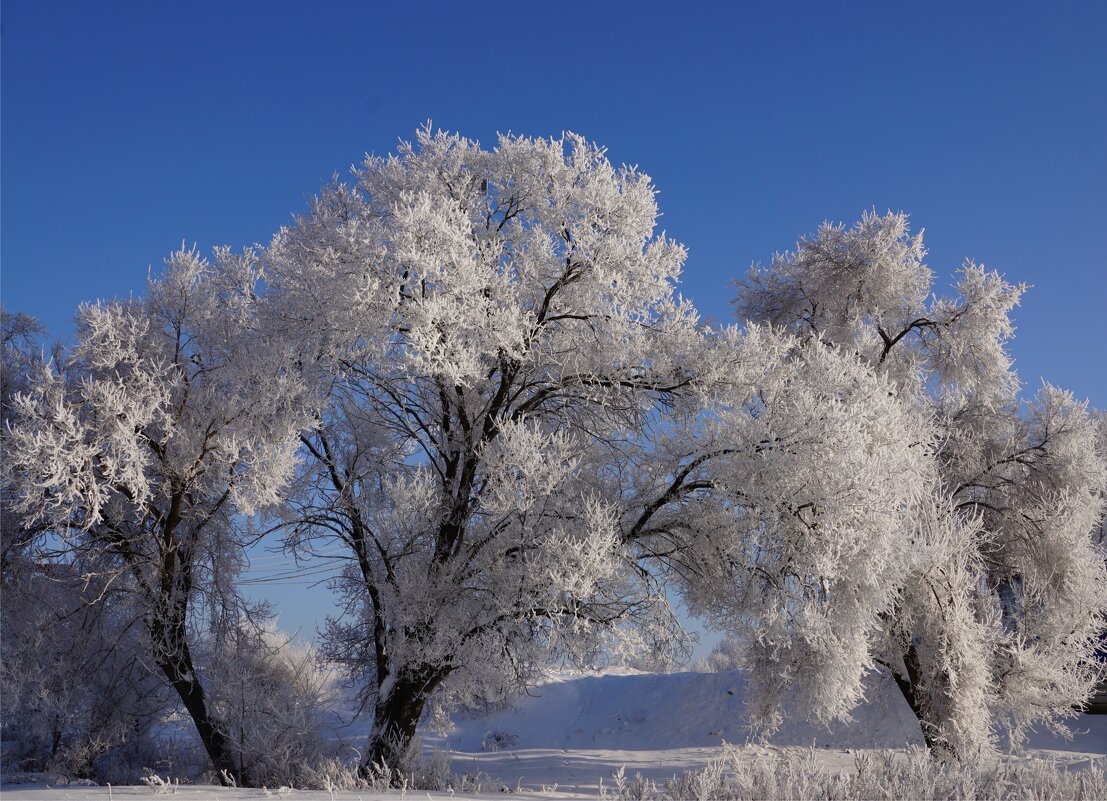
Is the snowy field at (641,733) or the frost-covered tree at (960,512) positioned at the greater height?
the frost-covered tree at (960,512)

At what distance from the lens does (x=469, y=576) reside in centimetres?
1298

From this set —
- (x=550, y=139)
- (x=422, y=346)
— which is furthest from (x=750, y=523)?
(x=550, y=139)

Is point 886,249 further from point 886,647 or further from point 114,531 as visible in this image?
point 114,531

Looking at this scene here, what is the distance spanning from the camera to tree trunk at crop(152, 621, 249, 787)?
45.9 feet

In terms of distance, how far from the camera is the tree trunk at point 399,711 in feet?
42.7

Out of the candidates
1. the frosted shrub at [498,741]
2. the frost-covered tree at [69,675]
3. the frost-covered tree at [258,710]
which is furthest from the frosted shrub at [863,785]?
the frosted shrub at [498,741]

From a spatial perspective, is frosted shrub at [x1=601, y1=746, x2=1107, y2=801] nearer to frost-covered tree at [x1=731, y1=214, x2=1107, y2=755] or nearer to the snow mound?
frost-covered tree at [x1=731, y1=214, x2=1107, y2=755]

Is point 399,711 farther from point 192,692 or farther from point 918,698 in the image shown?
point 918,698

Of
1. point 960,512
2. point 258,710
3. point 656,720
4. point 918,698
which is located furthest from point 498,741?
point 960,512

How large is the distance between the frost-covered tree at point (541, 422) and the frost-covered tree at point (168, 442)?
129 cm

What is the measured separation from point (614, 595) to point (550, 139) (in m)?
6.96

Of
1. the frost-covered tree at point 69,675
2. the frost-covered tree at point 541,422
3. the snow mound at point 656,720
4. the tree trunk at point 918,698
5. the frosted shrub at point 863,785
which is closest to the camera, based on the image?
the frosted shrub at point 863,785

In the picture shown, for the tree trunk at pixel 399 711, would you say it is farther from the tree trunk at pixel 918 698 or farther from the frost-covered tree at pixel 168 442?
the tree trunk at pixel 918 698

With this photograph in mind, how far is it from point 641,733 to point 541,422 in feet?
46.6
